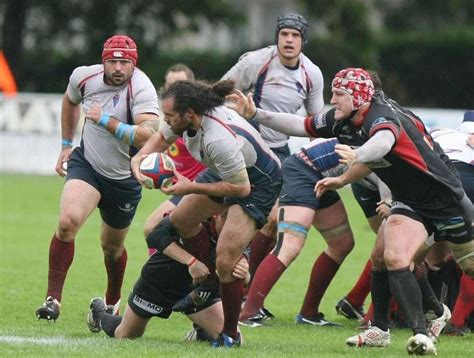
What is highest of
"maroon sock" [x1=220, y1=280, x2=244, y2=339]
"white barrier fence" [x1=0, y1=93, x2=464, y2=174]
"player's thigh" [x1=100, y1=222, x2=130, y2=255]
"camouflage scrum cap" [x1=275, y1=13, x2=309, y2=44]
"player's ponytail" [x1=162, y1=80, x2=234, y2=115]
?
"camouflage scrum cap" [x1=275, y1=13, x2=309, y2=44]

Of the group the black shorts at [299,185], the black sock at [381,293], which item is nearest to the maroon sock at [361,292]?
the black shorts at [299,185]

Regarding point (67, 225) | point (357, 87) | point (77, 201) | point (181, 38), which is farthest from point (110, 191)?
point (181, 38)

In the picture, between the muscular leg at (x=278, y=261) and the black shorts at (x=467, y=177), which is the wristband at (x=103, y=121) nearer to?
the muscular leg at (x=278, y=261)

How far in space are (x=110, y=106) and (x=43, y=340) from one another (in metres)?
2.20

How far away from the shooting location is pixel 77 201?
9594 millimetres

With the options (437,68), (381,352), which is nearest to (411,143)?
(381,352)

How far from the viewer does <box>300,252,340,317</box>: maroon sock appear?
10.6m

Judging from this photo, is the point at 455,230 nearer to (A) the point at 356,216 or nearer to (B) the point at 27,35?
(A) the point at 356,216

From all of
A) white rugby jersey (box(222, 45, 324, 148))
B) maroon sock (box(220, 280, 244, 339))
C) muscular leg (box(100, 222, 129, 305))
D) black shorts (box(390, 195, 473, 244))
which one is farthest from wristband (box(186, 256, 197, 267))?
white rugby jersey (box(222, 45, 324, 148))

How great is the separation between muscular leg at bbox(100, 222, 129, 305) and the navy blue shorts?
1.77m

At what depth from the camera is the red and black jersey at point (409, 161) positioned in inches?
327

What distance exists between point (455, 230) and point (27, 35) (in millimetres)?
28962

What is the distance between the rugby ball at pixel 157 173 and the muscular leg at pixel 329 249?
2.88 meters

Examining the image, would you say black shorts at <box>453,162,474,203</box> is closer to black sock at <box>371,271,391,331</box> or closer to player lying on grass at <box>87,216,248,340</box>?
black sock at <box>371,271,391,331</box>
